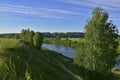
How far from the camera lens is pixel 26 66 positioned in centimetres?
1848

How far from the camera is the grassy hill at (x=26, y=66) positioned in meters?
8.19

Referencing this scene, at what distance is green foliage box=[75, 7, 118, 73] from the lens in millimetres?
43500

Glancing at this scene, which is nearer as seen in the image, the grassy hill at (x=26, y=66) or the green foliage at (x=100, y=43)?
the grassy hill at (x=26, y=66)

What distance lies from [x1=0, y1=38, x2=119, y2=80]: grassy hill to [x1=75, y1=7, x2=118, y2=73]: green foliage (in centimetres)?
168

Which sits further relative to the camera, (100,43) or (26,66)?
(100,43)

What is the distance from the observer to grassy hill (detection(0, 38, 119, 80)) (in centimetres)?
819

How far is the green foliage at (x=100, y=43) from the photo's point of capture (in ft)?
143

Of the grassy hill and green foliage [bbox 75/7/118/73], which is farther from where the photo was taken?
green foliage [bbox 75/7/118/73]

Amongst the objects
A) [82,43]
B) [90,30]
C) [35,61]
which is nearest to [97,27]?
[90,30]

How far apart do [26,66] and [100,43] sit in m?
27.1

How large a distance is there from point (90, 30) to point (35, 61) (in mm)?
19186

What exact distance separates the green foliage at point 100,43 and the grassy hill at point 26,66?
5.50 feet

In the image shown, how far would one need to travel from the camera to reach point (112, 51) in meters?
44.2

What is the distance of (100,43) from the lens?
4397 cm
